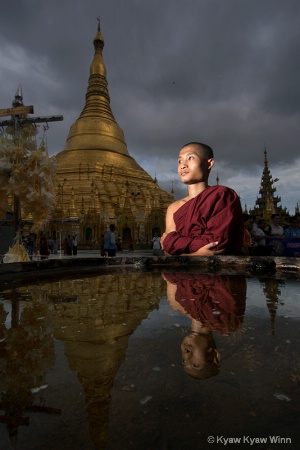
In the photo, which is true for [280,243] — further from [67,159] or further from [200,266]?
[67,159]

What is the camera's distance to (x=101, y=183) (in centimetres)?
2797

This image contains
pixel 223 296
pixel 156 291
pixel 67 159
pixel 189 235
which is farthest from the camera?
pixel 67 159

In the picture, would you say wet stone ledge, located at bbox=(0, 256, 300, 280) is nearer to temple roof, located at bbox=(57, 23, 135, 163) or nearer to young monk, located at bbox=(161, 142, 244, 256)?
young monk, located at bbox=(161, 142, 244, 256)

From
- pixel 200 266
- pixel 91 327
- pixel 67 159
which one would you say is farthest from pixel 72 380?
pixel 67 159

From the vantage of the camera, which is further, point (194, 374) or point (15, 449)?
point (194, 374)

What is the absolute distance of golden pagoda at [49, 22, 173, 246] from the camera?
2492 centimetres

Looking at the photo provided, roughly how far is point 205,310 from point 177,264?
241 cm

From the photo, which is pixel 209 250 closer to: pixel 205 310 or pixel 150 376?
pixel 205 310

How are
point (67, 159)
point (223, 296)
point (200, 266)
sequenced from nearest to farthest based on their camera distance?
point (223, 296), point (200, 266), point (67, 159)

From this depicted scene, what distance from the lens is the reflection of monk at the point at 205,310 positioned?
111 centimetres

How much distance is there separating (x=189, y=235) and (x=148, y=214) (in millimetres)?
21975

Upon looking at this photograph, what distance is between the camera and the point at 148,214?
2630 centimetres

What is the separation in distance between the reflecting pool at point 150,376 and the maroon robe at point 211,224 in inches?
80.9

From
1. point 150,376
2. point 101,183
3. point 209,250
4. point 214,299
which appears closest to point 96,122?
point 101,183
